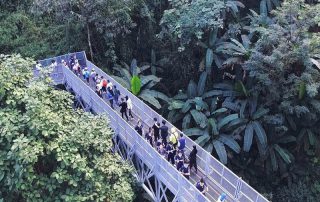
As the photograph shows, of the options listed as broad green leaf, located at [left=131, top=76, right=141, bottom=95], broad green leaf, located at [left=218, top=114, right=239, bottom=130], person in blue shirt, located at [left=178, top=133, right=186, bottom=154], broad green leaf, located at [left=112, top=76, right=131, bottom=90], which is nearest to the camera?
person in blue shirt, located at [left=178, top=133, right=186, bottom=154]

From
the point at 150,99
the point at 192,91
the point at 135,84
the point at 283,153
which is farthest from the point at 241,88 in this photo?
the point at 135,84

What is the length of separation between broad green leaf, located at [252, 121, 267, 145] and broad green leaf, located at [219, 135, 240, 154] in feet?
3.07

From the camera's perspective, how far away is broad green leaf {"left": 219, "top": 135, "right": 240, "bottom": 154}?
17188 millimetres

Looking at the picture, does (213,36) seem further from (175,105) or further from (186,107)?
(175,105)

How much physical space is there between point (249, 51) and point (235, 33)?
2.12 meters

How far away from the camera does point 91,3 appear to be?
18.6m

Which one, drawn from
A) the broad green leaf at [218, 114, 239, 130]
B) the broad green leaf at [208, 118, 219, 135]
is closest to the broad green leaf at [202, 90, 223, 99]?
the broad green leaf at [208, 118, 219, 135]

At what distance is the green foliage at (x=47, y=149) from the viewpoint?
10.9m

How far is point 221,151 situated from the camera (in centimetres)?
1697

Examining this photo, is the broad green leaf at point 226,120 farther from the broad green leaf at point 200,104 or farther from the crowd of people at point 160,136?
the crowd of people at point 160,136

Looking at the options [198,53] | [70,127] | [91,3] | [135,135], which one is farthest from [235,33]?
[70,127]

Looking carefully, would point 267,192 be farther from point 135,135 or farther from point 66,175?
point 66,175

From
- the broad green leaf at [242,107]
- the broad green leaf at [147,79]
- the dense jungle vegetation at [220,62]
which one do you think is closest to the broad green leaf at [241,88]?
the dense jungle vegetation at [220,62]

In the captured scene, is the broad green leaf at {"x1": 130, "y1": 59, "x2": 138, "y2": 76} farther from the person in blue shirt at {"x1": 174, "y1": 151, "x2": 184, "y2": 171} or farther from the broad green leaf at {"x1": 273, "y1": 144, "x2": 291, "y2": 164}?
the person in blue shirt at {"x1": 174, "y1": 151, "x2": 184, "y2": 171}
